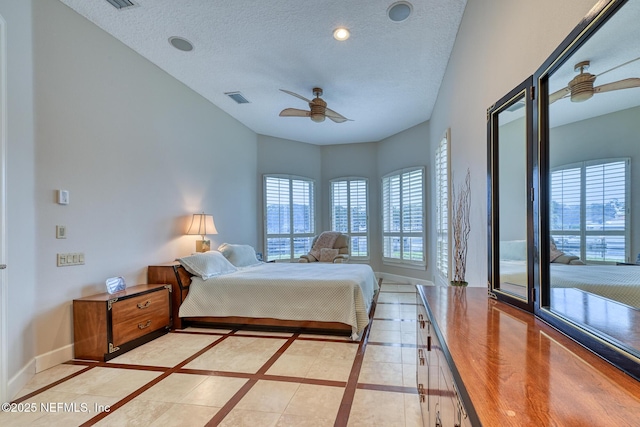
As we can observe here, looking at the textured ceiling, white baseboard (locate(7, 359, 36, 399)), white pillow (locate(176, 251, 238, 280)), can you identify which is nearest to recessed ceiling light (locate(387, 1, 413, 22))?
the textured ceiling

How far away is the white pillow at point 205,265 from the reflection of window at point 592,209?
11.3 feet

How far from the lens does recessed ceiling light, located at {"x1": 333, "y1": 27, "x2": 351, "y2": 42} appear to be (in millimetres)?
3102

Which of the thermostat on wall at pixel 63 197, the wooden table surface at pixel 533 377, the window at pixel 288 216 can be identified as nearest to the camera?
the wooden table surface at pixel 533 377

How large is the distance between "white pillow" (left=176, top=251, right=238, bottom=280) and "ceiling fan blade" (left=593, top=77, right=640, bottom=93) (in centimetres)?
369

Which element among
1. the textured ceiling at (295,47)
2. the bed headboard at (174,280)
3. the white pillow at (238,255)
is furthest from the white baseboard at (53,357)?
the textured ceiling at (295,47)

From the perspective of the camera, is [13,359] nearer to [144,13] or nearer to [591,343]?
[144,13]

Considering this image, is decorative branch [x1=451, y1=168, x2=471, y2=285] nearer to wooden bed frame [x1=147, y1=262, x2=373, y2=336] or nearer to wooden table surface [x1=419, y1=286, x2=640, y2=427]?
wooden table surface [x1=419, y1=286, x2=640, y2=427]

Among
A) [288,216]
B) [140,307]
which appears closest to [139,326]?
[140,307]

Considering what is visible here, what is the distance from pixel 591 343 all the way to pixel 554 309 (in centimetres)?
29

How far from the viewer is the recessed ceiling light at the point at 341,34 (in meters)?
3.10

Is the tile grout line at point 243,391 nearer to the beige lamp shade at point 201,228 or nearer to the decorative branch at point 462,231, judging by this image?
the decorative branch at point 462,231

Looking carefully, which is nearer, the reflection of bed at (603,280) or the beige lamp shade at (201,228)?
the reflection of bed at (603,280)

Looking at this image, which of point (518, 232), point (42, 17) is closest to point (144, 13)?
point (42, 17)

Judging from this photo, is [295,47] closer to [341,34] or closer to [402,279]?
[341,34]
